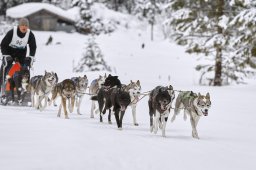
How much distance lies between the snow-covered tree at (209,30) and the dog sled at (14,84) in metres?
12.4

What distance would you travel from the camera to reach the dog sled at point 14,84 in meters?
12.2

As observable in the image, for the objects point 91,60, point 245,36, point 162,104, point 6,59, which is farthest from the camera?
point 91,60

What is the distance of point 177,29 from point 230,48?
10.2 feet

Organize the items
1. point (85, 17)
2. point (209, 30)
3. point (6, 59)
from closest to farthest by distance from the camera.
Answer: point (6, 59), point (209, 30), point (85, 17)

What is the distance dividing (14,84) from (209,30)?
14.0 meters

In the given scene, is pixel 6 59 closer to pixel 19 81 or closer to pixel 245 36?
pixel 19 81

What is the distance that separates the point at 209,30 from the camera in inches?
930

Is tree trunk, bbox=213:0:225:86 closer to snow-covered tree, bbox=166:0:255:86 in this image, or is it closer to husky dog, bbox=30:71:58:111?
snow-covered tree, bbox=166:0:255:86

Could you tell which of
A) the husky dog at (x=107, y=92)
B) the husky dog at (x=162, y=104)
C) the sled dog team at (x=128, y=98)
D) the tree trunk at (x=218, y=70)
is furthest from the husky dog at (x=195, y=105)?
the tree trunk at (x=218, y=70)

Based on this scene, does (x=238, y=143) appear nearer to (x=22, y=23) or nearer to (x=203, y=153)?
(x=203, y=153)

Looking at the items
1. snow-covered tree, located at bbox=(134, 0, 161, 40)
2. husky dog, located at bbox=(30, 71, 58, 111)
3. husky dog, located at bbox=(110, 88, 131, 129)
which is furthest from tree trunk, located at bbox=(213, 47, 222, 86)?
snow-covered tree, located at bbox=(134, 0, 161, 40)

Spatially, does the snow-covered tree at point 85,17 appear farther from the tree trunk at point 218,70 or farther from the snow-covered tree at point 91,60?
the tree trunk at point 218,70

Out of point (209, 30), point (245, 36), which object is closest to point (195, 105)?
point (245, 36)

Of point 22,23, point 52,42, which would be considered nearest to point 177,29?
point 22,23
